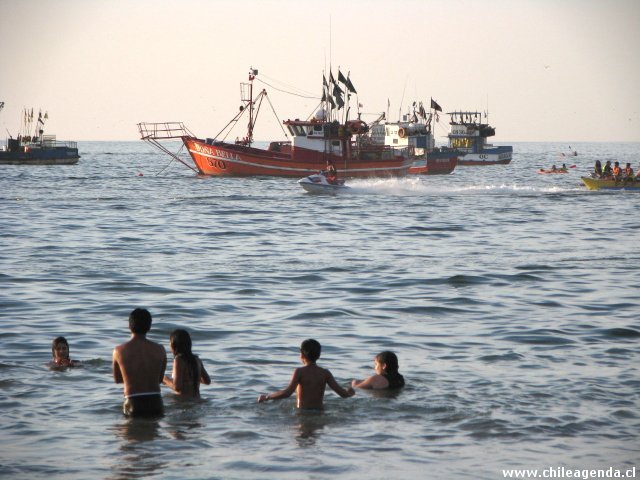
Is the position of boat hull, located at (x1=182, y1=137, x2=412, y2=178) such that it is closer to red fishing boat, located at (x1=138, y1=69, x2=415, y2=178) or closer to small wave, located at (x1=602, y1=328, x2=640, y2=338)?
red fishing boat, located at (x1=138, y1=69, x2=415, y2=178)

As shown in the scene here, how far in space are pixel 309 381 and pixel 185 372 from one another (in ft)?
5.04

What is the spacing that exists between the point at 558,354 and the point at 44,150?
4082 inches

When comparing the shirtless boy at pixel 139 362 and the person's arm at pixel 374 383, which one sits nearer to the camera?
the shirtless boy at pixel 139 362

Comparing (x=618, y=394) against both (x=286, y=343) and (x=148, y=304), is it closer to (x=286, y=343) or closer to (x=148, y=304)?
(x=286, y=343)

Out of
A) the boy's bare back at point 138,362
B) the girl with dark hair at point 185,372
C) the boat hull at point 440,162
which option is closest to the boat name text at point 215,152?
the boat hull at point 440,162

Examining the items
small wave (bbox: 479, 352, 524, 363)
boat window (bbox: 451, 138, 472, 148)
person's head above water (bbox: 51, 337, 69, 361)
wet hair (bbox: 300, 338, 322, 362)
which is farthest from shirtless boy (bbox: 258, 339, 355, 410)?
boat window (bbox: 451, 138, 472, 148)

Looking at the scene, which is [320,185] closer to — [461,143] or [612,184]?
[612,184]

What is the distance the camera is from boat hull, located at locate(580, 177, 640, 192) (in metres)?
58.9

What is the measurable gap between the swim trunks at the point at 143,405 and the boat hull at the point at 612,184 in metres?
50.8

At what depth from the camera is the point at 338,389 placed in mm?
12844

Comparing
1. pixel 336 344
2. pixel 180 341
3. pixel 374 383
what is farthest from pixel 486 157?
pixel 180 341

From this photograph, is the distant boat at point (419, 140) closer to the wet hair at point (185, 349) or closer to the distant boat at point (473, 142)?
the distant boat at point (473, 142)

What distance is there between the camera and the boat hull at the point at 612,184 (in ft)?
193

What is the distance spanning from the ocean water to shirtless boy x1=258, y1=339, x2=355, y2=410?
0.74ft
